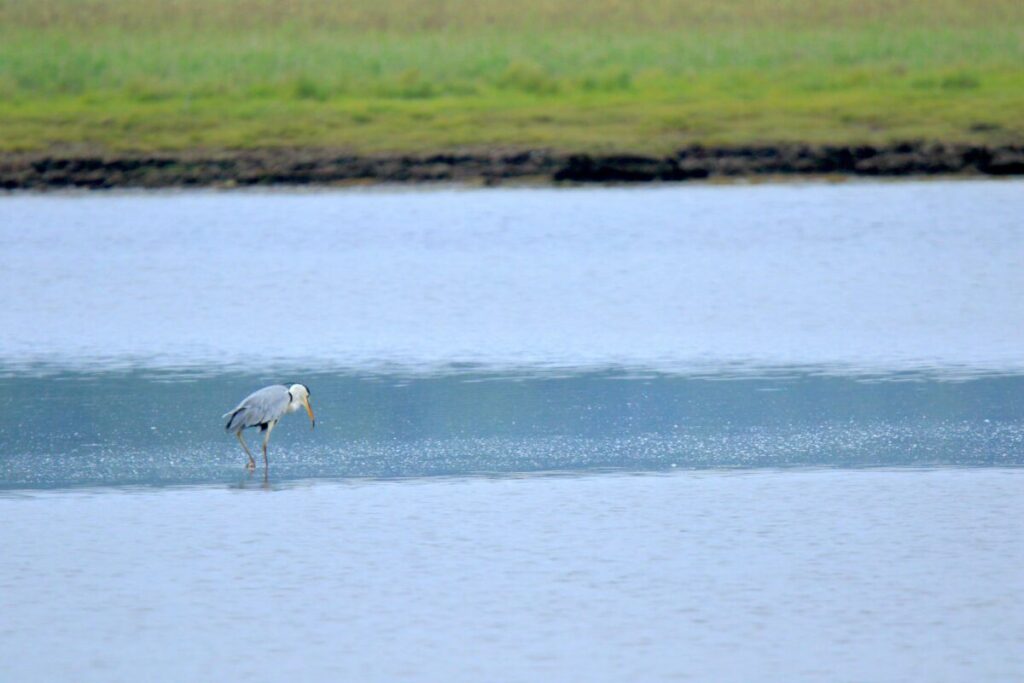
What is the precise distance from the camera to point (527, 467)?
26.9ft

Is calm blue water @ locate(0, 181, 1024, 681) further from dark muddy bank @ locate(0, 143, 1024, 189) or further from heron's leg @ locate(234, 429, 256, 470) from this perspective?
dark muddy bank @ locate(0, 143, 1024, 189)

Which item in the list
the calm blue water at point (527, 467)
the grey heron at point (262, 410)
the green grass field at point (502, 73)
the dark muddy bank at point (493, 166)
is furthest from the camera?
the green grass field at point (502, 73)

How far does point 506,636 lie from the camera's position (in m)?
5.96

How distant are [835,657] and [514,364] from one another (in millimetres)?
5297

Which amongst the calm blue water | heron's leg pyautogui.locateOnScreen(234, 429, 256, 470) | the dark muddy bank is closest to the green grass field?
the dark muddy bank

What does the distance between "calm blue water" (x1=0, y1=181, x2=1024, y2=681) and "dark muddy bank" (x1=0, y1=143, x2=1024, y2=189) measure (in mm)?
5078

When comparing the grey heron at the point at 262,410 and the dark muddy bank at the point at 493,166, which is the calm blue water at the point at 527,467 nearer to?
the grey heron at the point at 262,410

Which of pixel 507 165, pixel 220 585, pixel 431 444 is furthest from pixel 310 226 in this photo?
pixel 220 585

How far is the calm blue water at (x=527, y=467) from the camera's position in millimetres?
5941

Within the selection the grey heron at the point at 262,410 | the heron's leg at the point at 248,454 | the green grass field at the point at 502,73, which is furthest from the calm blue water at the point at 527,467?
the green grass field at the point at 502,73

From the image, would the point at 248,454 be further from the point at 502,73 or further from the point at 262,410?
the point at 502,73

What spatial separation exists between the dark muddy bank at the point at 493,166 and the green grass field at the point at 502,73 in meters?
0.37

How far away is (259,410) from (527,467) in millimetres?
1189

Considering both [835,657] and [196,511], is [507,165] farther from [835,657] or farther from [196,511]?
[835,657]
